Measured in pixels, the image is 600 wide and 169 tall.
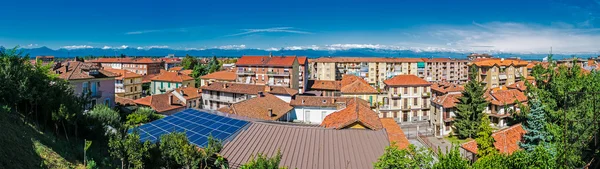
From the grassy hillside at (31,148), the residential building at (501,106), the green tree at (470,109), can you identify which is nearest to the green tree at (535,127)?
the green tree at (470,109)

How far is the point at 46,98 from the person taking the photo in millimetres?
14195

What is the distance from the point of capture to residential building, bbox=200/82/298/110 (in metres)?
48.6

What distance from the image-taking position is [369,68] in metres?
97.1

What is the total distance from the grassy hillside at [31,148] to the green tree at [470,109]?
4033 cm

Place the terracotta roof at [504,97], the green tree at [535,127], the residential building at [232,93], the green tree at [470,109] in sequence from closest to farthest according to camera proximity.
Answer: the green tree at [535,127]
the green tree at [470,109]
the terracotta roof at [504,97]
the residential building at [232,93]

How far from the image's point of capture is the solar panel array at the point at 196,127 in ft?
62.1

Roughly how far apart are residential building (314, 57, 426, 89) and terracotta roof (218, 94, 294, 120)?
Answer: 173ft

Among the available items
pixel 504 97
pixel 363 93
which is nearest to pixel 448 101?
pixel 504 97

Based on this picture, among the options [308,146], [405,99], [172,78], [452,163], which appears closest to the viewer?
[452,163]

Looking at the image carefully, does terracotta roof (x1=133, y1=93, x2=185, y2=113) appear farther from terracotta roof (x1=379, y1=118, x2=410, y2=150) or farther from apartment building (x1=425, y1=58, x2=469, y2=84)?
apartment building (x1=425, y1=58, x2=469, y2=84)

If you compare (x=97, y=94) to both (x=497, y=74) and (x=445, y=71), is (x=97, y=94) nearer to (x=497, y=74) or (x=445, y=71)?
(x=497, y=74)

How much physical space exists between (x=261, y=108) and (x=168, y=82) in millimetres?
40979

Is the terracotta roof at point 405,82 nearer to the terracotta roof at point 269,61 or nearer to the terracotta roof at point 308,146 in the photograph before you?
the terracotta roof at point 269,61

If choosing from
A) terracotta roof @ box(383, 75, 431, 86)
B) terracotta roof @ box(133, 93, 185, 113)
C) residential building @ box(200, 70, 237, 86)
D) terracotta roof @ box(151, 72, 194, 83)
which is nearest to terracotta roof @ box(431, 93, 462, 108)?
terracotta roof @ box(383, 75, 431, 86)
